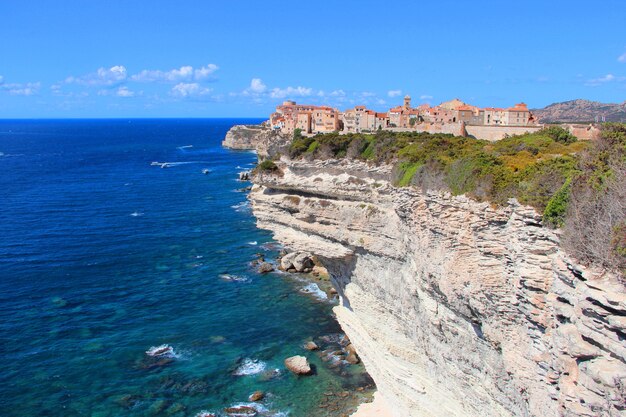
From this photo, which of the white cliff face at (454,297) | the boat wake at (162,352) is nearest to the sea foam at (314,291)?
the white cliff face at (454,297)

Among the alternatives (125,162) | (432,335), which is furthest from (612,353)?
(125,162)

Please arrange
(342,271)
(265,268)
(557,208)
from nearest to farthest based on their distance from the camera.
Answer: (557,208) → (342,271) → (265,268)

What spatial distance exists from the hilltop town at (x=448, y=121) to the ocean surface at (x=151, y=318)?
17609 millimetres

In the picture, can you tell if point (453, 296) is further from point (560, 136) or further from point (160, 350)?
point (160, 350)

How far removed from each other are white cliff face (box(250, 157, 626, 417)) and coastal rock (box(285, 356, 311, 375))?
3167mm

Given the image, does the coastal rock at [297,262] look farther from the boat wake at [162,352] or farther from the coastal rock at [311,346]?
the boat wake at [162,352]

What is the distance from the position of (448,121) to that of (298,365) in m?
33.6

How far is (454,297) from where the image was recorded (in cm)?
1688

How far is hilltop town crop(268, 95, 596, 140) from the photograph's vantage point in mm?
37656

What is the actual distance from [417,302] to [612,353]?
37.3ft

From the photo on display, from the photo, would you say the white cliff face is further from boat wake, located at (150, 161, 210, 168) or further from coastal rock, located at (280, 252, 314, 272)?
boat wake, located at (150, 161, 210, 168)

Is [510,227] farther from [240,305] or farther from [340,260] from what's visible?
[240,305]

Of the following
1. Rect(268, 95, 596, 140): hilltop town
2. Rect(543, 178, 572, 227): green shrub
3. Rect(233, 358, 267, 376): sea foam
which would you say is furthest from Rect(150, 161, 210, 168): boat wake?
Rect(543, 178, 572, 227): green shrub

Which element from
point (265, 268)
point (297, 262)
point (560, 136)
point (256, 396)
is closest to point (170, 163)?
point (265, 268)
